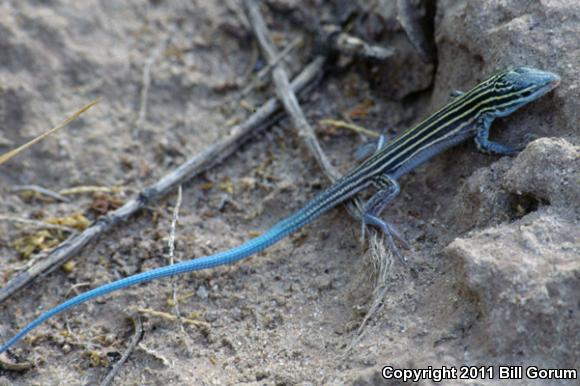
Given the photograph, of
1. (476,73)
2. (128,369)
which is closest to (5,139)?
(128,369)

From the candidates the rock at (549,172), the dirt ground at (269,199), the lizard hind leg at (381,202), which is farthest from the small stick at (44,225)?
the rock at (549,172)

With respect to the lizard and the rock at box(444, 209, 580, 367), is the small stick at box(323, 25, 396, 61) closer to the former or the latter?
the lizard

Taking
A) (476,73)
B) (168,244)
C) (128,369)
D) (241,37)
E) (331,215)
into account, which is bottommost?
(128,369)

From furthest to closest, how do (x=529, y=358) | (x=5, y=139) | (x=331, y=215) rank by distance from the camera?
(x=5, y=139) → (x=331, y=215) → (x=529, y=358)

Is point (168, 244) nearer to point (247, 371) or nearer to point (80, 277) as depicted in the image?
point (80, 277)

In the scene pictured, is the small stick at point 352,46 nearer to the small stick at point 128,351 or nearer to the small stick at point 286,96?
the small stick at point 286,96

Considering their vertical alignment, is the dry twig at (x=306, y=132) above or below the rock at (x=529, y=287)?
above
